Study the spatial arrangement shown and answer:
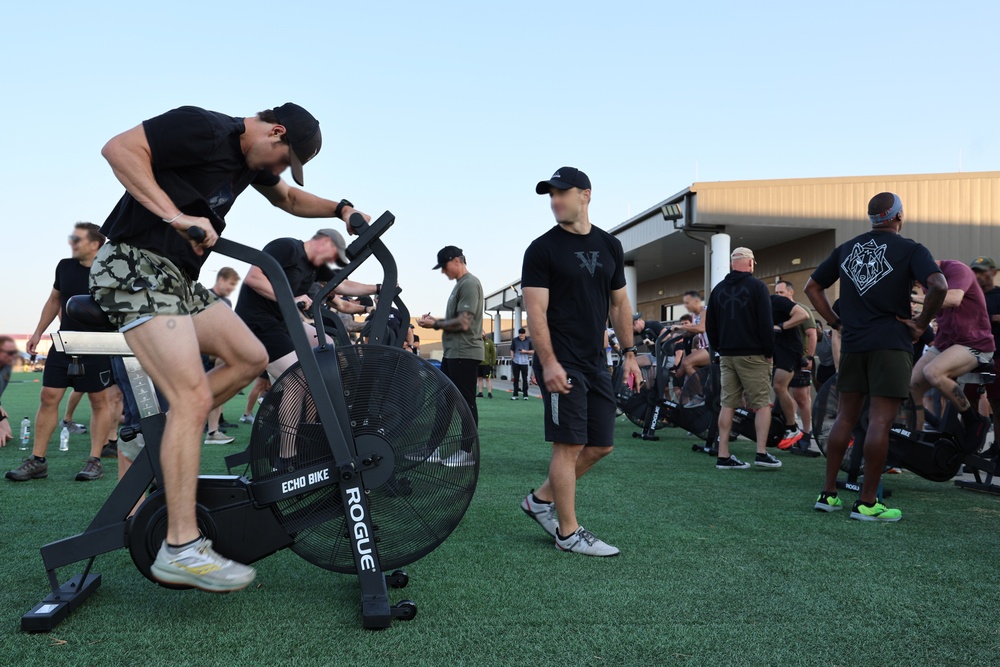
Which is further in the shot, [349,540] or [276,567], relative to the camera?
[276,567]

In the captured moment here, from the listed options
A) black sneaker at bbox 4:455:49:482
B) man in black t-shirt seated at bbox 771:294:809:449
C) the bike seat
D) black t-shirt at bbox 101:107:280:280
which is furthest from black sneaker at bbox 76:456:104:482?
man in black t-shirt seated at bbox 771:294:809:449

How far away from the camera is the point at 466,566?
3137 mm

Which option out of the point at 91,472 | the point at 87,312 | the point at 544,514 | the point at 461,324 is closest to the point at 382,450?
the point at 87,312

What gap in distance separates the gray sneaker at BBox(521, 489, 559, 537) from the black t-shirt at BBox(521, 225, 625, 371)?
28.8 inches

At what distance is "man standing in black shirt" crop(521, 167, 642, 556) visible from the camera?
348 centimetres

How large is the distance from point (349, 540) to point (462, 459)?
1.56ft

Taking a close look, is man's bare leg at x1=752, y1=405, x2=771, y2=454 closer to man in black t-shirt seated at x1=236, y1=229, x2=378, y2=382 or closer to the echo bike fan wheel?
man in black t-shirt seated at x1=236, y1=229, x2=378, y2=382

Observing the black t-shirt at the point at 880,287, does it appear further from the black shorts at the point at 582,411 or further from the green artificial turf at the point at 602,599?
the black shorts at the point at 582,411

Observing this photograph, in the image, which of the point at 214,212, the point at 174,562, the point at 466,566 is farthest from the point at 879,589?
the point at 214,212

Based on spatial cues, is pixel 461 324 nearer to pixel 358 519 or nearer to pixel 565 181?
pixel 565 181

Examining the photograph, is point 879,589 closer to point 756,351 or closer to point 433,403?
point 433,403

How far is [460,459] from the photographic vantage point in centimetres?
272

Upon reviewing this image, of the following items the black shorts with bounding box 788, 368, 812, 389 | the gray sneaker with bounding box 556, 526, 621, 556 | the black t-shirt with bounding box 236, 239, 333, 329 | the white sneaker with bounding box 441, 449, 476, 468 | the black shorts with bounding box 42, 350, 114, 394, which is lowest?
the gray sneaker with bounding box 556, 526, 621, 556

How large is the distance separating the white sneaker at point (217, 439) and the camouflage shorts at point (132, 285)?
559 centimetres
